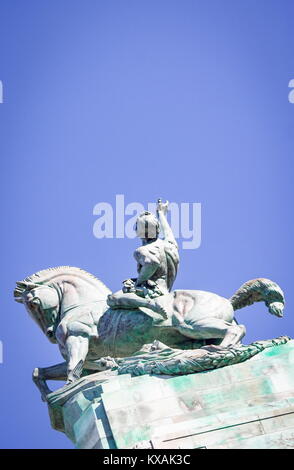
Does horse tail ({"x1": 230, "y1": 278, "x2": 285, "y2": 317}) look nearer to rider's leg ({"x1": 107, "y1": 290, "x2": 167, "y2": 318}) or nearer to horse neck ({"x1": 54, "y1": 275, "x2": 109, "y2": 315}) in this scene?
rider's leg ({"x1": 107, "y1": 290, "x2": 167, "y2": 318})

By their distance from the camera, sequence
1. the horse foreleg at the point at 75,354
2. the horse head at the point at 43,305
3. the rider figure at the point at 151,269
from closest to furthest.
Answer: the horse foreleg at the point at 75,354 → the rider figure at the point at 151,269 → the horse head at the point at 43,305

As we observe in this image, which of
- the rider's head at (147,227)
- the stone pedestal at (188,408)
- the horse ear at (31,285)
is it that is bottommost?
the stone pedestal at (188,408)

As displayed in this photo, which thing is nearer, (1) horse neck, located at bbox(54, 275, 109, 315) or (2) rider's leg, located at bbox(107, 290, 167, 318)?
(2) rider's leg, located at bbox(107, 290, 167, 318)

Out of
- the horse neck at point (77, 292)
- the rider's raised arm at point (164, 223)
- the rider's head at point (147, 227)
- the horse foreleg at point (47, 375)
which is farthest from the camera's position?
the rider's raised arm at point (164, 223)

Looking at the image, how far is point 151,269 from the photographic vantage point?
2017cm

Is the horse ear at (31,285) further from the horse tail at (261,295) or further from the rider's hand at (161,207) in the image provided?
the horse tail at (261,295)

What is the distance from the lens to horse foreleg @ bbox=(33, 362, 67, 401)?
2009 cm

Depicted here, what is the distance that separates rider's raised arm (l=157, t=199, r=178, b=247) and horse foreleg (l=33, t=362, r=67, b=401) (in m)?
3.42

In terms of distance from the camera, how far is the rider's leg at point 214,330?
18766mm

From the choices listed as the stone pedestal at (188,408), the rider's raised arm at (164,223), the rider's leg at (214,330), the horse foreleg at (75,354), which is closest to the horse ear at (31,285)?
the horse foreleg at (75,354)

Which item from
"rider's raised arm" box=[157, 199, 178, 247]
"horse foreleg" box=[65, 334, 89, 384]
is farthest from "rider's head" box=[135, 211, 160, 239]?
"horse foreleg" box=[65, 334, 89, 384]

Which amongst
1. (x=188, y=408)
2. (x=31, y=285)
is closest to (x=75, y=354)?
(x=31, y=285)

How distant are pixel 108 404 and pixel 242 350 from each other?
2777 millimetres
